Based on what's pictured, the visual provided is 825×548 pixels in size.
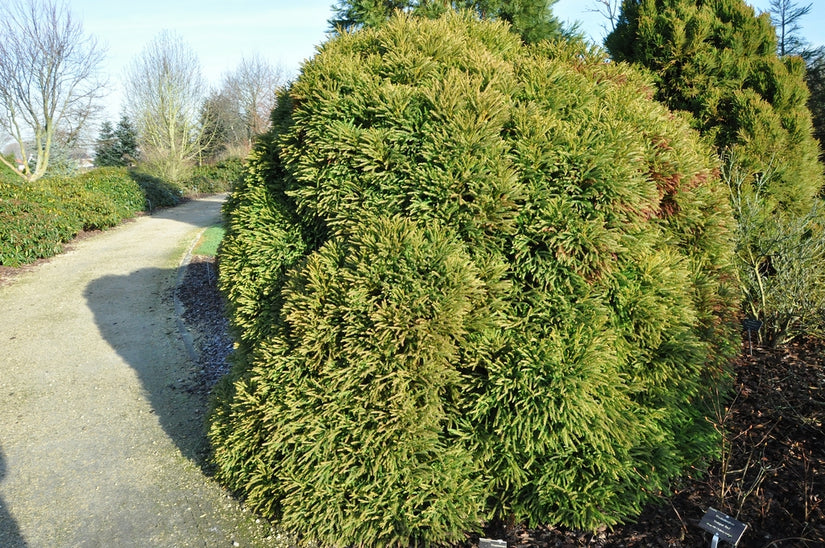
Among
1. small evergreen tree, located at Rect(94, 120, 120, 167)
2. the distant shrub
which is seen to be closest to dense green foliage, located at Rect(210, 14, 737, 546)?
the distant shrub

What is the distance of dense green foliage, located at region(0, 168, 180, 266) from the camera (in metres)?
11.2

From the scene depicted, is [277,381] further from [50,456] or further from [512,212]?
[50,456]

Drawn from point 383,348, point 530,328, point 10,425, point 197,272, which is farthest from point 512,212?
point 197,272

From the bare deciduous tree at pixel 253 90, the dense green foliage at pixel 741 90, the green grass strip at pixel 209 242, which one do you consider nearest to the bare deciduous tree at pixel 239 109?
the bare deciduous tree at pixel 253 90

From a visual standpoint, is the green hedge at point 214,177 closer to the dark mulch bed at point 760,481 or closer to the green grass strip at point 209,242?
the green grass strip at point 209,242

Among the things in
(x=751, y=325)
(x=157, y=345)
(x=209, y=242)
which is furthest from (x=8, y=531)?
(x=209, y=242)

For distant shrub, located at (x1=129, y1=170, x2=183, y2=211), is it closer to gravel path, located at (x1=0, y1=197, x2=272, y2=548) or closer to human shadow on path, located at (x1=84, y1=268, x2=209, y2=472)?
human shadow on path, located at (x1=84, y1=268, x2=209, y2=472)

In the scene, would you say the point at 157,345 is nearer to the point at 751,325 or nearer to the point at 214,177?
the point at 751,325

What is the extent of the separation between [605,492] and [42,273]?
469 inches

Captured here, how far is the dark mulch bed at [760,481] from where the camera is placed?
283 centimetres

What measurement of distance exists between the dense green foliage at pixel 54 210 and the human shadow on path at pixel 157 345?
251 centimetres

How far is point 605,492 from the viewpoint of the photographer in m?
2.99

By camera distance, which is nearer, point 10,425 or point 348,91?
point 348,91

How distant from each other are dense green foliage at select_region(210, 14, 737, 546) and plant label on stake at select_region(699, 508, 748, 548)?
0.51 metres
